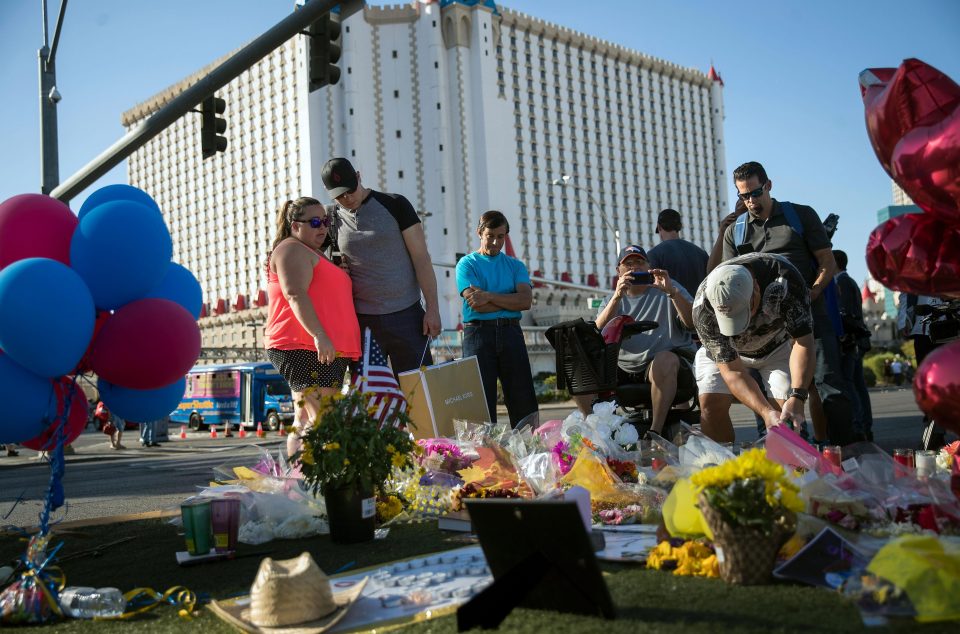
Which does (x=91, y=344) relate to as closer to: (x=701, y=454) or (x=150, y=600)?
(x=150, y=600)

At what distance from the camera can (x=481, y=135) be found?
84625 mm

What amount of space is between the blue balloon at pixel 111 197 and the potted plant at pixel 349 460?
44.9 inches

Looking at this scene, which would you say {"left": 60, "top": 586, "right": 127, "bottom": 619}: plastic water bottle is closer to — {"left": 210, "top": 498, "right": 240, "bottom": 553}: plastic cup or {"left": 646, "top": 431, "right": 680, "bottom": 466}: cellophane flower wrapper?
{"left": 210, "top": 498, "right": 240, "bottom": 553}: plastic cup

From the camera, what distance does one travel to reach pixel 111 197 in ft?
12.2

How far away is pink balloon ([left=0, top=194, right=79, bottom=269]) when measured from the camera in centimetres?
342

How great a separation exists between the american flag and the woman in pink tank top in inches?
6.7

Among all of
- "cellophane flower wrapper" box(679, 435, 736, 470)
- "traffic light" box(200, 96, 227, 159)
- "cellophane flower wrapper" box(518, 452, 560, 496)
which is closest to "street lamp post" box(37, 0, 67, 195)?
"traffic light" box(200, 96, 227, 159)

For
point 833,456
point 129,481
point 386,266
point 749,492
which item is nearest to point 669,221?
point 386,266

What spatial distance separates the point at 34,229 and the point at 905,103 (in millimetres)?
3090

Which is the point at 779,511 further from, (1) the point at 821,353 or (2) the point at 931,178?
(1) the point at 821,353

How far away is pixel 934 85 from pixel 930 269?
51 centimetres

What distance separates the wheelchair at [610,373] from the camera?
5.91 meters

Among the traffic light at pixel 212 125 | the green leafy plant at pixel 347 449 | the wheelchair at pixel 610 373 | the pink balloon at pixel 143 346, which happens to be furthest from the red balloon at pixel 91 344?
the traffic light at pixel 212 125

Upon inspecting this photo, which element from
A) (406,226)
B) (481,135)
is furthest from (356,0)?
(481,135)
